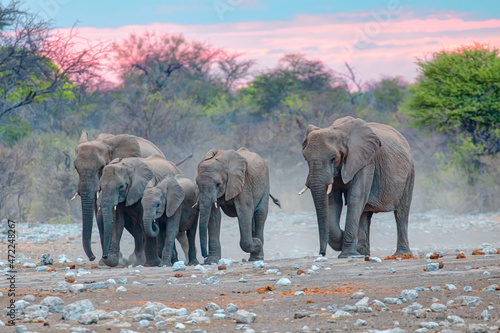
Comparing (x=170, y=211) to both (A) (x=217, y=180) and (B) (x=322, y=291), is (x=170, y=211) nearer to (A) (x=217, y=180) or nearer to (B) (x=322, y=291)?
(A) (x=217, y=180)

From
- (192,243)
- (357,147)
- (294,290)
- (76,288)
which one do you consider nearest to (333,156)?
(357,147)

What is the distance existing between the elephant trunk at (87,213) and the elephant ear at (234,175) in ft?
6.49

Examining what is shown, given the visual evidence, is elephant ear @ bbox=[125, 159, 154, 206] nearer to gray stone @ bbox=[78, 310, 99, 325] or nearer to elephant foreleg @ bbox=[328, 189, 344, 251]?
elephant foreleg @ bbox=[328, 189, 344, 251]

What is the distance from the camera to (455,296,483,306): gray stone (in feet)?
21.6

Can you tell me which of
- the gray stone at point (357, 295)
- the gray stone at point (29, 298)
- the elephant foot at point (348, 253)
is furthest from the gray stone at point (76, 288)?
the elephant foot at point (348, 253)

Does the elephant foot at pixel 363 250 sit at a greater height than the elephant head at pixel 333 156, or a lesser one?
lesser

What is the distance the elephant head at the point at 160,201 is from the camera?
10.8 meters

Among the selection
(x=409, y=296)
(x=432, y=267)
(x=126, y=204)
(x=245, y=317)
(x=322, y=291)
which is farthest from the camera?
(x=126, y=204)

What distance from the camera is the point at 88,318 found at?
616cm

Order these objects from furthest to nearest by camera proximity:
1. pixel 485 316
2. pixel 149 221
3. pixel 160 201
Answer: pixel 160 201 → pixel 149 221 → pixel 485 316

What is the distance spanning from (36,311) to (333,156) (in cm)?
522

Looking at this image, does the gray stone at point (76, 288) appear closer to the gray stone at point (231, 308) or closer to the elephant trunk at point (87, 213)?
the gray stone at point (231, 308)

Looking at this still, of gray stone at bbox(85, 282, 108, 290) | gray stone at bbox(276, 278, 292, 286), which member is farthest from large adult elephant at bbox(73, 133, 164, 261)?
gray stone at bbox(276, 278, 292, 286)

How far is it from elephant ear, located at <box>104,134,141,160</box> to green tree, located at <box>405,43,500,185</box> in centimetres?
1320
